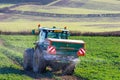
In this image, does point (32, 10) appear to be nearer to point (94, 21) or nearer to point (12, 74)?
point (94, 21)

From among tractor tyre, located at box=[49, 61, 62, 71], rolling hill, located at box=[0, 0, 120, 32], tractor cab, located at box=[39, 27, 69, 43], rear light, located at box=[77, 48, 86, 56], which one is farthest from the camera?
rolling hill, located at box=[0, 0, 120, 32]

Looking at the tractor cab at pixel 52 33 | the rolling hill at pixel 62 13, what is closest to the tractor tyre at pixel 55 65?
the tractor cab at pixel 52 33

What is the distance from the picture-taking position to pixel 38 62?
71.7 feet

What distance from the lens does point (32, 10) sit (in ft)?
232

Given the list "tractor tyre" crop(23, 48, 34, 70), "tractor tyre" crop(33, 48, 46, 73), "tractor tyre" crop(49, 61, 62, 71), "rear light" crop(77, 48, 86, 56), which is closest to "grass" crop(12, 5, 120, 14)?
"tractor tyre" crop(23, 48, 34, 70)

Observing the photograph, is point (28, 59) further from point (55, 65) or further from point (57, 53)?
point (57, 53)

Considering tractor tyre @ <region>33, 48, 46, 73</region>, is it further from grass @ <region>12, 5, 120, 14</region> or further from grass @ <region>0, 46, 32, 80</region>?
grass @ <region>12, 5, 120, 14</region>

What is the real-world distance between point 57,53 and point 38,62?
123cm

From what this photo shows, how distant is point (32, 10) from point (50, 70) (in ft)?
159

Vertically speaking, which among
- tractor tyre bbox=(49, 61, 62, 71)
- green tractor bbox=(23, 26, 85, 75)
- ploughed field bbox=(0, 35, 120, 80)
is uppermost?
green tractor bbox=(23, 26, 85, 75)

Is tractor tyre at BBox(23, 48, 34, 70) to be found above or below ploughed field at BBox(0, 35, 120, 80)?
above

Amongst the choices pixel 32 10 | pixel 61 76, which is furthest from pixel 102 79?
pixel 32 10

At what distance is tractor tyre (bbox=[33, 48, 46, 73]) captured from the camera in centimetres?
2167

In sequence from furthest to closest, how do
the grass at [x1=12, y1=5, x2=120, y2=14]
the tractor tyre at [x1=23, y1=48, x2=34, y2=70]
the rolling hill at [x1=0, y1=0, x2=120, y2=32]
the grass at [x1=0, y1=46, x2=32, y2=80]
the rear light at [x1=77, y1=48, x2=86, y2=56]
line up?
1. the grass at [x1=12, y1=5, x2=120, y2=14]
2. the rolling hill at [x1=0, y1=0, x2=120, y2=32]
3. the tractor tyre at [x1=23, y1=48, x2=34, y2=70]
4. the rear light at [x1=77, y1=48, x2=86, y2=56]
5. the grass at [x1=0, y1=46, x2=32, y2=80]
